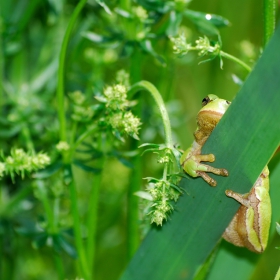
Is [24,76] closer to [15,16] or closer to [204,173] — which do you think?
[15,16]

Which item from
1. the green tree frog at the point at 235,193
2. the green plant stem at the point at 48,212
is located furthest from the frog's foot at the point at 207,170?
the green plant stem at the point at 48,212

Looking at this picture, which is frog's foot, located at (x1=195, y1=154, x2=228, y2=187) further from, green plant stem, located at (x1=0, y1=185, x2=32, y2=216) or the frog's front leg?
green plant stem, located at (x1=0, y1=185, x2=32, y2=216)

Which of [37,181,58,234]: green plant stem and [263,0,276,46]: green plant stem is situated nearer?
[263,0,276,46]: green plant stem

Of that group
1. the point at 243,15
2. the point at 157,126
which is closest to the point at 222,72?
the point at 243,15

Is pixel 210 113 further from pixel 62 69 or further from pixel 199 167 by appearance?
pixel 62 69

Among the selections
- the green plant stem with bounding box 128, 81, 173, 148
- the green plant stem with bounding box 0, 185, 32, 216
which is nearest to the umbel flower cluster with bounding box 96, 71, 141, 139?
the green plant stem with bounding box 128, 81, 173, 148

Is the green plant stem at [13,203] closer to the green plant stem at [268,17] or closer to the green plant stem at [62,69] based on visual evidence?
the green plant stem at [62,69]

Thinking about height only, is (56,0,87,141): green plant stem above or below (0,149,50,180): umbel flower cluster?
above
